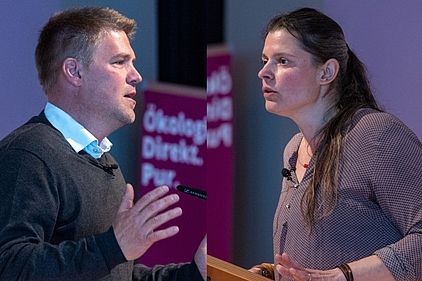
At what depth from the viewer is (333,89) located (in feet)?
4.52

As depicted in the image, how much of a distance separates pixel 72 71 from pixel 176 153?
54cm

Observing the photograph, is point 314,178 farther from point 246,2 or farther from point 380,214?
point 246,2

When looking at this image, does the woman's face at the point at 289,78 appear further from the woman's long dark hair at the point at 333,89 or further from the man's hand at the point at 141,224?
the man's hand at the point at 141,224

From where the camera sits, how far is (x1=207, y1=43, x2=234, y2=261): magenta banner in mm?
1434

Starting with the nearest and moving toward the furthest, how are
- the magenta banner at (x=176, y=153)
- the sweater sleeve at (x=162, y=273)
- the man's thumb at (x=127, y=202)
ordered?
the man's thumb at (x=127, y=202)
the sweater sleeve at (x=162, y=273)
the magenta banner at (x=176, y=153)

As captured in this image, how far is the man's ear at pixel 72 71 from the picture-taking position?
1528 mm

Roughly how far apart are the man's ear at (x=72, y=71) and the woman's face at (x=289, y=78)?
1.39 ft

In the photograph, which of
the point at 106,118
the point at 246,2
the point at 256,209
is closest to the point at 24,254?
the point at 106,118

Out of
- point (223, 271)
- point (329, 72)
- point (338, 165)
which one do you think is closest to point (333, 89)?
point (329, 72)

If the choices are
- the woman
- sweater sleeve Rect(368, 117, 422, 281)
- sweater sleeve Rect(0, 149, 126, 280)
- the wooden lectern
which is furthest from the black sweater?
sweater sleeve Rect(368, 117, 422, 281)

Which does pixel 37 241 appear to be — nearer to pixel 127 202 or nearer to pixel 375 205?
pixel 127 202

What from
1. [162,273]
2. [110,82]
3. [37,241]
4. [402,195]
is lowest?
[162,273]

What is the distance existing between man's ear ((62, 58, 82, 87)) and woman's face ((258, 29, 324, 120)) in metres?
0.43

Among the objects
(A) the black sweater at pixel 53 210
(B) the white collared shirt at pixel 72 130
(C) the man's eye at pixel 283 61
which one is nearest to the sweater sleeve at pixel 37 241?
(A) the black sweater at pixel 53 210
